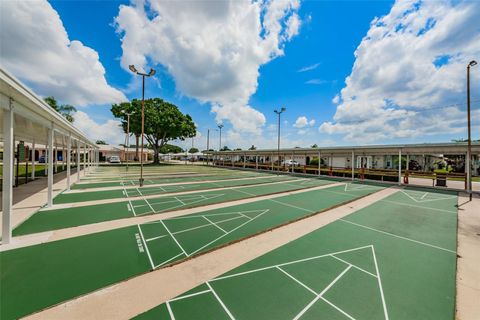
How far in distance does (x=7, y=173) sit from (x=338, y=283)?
26.3 ft

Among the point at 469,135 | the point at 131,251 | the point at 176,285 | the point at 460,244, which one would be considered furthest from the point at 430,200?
the point at 131,251

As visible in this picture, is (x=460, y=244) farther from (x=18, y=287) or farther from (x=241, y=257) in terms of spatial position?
(x=18, y=287)

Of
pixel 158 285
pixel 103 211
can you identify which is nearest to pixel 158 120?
pixel 103 211

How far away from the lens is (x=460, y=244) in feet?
18.7

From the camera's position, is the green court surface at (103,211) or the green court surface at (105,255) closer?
the green court surface at (105,255)

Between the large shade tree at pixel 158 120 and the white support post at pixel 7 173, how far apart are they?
34.4 meters

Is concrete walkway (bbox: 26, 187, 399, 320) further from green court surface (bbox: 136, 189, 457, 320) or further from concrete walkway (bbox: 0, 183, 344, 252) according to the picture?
concrete walkway (bbox: 0, 183, 344, 252)

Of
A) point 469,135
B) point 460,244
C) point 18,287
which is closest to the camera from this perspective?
point 18,287

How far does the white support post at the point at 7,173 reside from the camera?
4727 millimetres

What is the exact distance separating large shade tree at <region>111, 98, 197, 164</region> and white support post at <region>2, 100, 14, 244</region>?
3444 cm

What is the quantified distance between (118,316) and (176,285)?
0.97 metres

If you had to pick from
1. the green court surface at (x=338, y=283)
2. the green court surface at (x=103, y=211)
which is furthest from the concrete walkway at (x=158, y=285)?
the green court surface at (x=103, y=211)

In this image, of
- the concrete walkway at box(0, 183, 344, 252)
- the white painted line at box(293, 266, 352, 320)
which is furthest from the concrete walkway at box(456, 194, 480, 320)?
the concrete walkway at box(0, 183, 344, 252)

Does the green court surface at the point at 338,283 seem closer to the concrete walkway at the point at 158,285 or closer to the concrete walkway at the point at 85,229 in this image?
the concrete walkway at the point at 158,285
